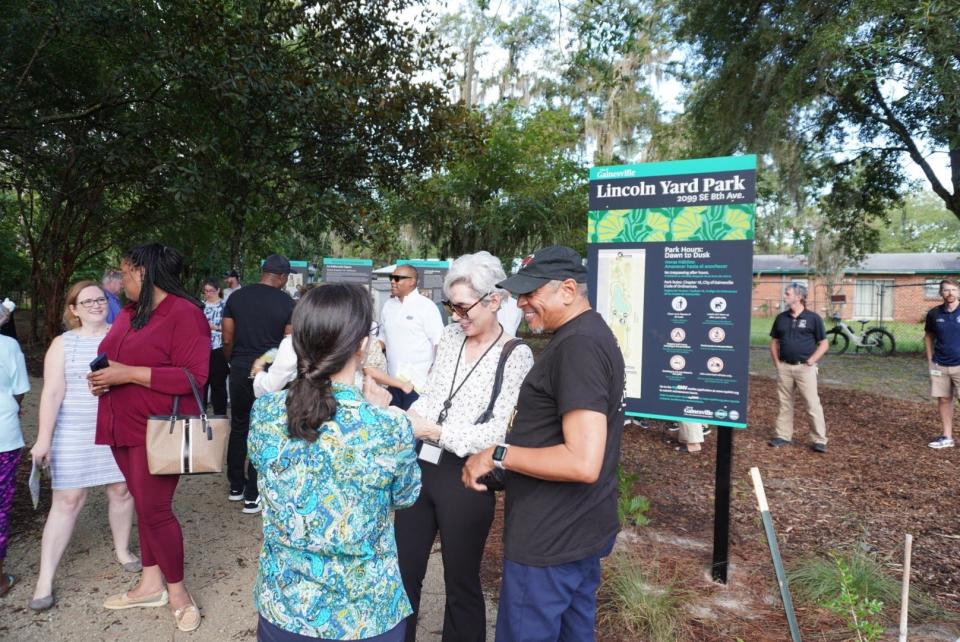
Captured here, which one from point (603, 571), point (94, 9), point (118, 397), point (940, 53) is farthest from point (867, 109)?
point (118, 397)

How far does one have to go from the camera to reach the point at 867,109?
37.9 feet

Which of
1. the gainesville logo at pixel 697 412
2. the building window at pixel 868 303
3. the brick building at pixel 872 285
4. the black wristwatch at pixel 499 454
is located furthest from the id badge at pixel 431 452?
the building window at pixel 868 303

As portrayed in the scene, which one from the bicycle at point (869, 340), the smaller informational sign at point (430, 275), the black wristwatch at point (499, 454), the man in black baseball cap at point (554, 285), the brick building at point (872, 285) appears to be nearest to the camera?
the black wristwatch at point (499, 454)

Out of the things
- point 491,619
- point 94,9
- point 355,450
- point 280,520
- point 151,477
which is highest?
point 94,9

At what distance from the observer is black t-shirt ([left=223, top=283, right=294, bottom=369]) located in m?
4.75

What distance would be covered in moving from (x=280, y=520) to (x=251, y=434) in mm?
249

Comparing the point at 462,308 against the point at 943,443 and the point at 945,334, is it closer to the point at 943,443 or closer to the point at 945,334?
the point at 945,334

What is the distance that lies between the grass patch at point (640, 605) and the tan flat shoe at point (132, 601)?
2.40 meters

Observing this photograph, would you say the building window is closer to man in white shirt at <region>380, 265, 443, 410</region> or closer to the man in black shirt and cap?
the man in black shirt and cap

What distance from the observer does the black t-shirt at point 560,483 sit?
6.27 feet

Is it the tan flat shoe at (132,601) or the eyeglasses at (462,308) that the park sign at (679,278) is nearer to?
the eyeglasses at (462,308)

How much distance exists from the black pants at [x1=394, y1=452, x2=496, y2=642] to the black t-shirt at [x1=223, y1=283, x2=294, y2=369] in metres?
2.65

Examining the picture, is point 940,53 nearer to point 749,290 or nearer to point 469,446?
point 749,290

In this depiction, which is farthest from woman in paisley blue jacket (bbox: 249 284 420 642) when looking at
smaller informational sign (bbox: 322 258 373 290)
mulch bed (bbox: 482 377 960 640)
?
smaller informational sign (bbox: 322 258 373 290)
